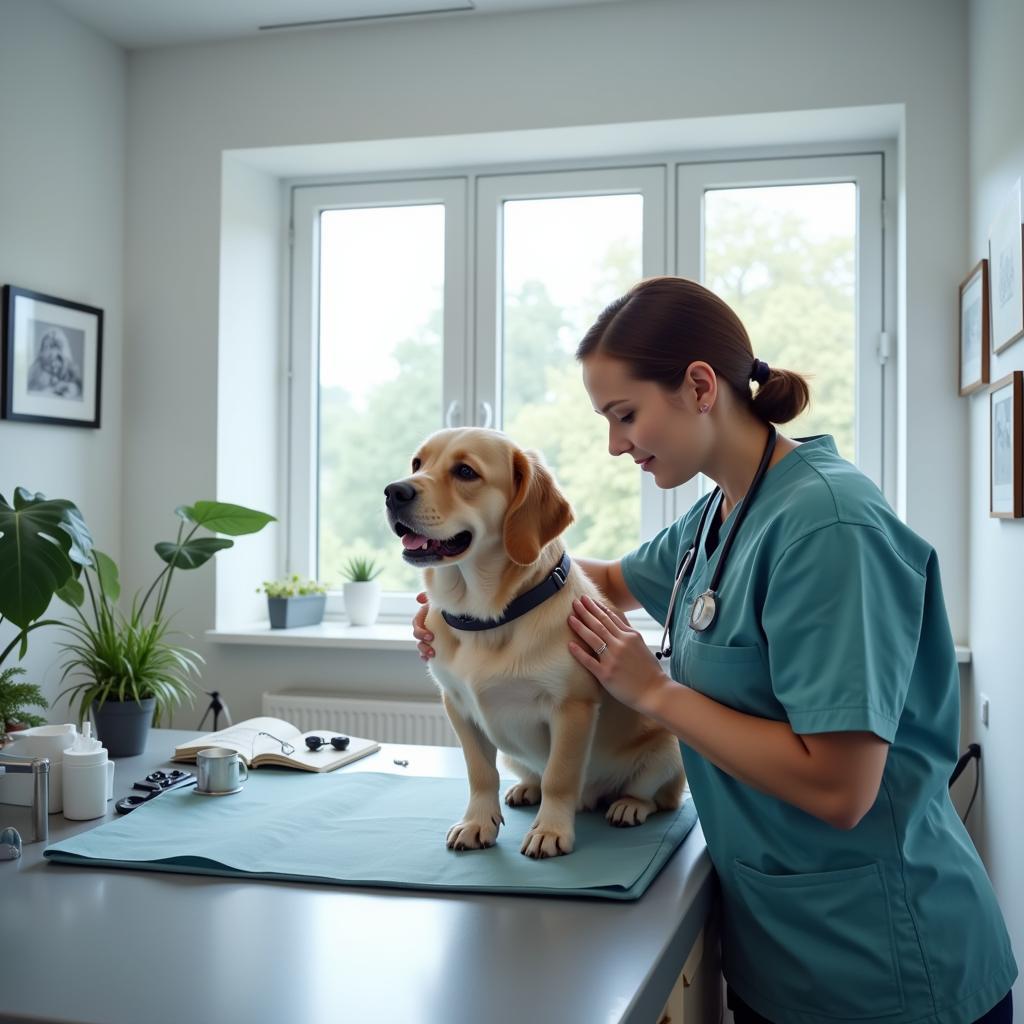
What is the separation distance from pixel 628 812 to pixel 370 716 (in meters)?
2.04

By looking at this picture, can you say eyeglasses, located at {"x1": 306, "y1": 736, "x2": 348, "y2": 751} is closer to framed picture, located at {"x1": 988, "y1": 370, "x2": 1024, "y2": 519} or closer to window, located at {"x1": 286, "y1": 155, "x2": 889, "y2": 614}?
framed picture, located at {"x1": 988, "y1": 370, "x2": 1024, "y2": 519}

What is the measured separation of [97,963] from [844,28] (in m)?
3.11

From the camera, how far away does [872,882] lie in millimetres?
1098

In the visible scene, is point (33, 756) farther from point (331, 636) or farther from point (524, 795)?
point (331, 636)

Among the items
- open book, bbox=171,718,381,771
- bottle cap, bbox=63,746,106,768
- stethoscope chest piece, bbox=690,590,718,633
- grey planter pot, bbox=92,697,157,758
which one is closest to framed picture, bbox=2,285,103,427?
grey planter pot, bbox=92,697,157,758

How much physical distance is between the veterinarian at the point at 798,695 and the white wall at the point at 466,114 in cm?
191

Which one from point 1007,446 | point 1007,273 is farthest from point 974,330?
point 1007,446

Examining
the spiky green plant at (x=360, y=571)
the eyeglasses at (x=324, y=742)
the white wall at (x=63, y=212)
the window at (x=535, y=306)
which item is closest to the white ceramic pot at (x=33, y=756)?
the eyeglasses at (x=324, y=742)

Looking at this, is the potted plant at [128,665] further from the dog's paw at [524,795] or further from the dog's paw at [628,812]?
the dog's paw at [628,812]

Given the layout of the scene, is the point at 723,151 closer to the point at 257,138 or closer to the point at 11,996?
the point at 257,138

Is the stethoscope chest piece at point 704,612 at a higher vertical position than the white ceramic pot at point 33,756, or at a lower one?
higher

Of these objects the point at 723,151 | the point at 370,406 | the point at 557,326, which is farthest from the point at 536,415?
the point at 723,151

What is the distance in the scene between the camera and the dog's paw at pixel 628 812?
1.41 metres

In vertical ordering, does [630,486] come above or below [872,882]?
above
